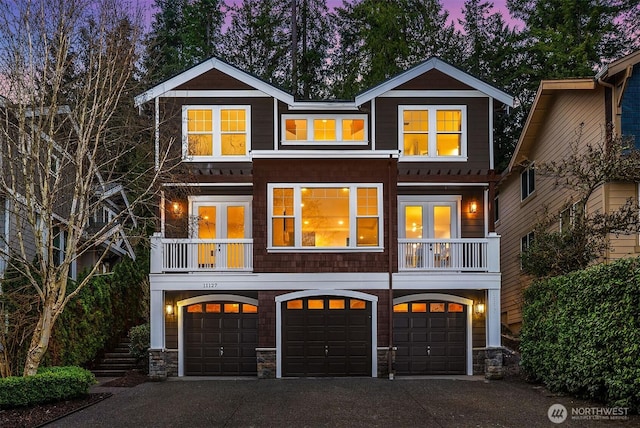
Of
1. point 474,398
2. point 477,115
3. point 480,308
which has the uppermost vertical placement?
point 477,115

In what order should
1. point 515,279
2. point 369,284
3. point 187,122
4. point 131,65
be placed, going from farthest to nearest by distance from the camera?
point 515,279
point 187,122
point 369,284
point 131,65

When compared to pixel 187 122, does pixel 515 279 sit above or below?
below

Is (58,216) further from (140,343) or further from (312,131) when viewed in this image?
(312,131)

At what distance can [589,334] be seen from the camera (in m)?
11.0

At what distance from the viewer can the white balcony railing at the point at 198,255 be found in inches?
622

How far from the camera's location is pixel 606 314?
10.4m

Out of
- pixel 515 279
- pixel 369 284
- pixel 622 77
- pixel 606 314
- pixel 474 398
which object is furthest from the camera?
pixel 515 279

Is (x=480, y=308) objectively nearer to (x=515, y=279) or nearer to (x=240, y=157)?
(x=515, y=279)

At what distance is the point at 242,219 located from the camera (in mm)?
17797

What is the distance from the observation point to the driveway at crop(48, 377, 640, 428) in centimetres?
1016

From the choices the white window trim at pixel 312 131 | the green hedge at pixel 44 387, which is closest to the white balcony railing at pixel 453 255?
the white window trim at pixel 312 131

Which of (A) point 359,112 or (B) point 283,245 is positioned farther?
(A) point 359,112

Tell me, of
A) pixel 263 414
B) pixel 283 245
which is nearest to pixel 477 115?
pixel 283 245

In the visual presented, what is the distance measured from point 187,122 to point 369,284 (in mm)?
7096
